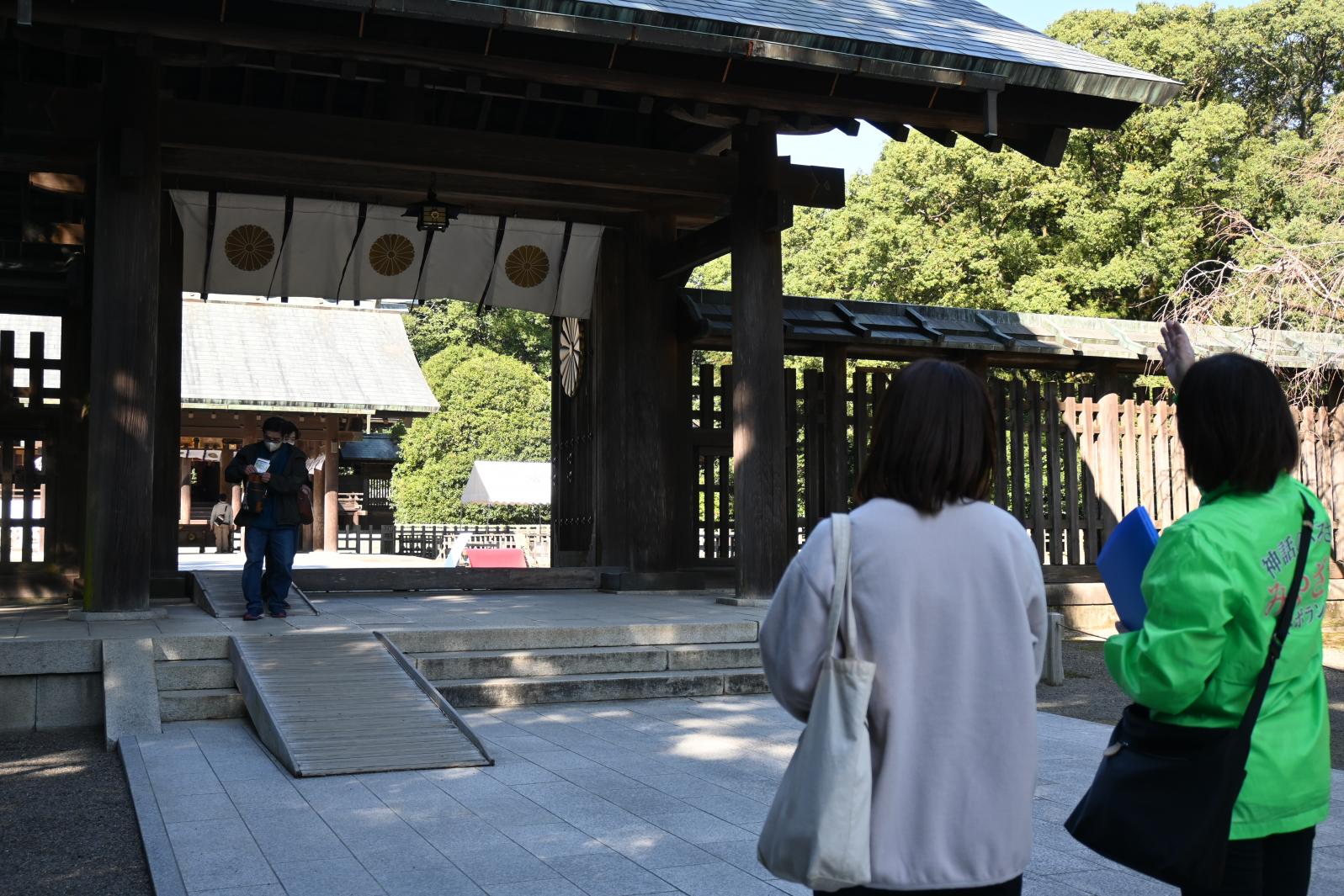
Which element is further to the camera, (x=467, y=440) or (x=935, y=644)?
(x=467, y=440)

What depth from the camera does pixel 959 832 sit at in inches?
80.5

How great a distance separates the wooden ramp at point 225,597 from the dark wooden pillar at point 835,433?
16.4 ft

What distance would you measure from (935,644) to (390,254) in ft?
33.6

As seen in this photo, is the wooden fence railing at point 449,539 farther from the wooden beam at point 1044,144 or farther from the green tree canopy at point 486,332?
the wooden beam at point 1044,144

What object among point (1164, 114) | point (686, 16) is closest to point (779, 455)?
point (686, 16)

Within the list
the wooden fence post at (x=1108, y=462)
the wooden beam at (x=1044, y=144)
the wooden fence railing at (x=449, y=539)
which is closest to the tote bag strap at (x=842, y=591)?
the wooden beam at (x=1044, y=144)

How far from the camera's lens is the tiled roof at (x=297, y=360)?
2253 centimetres

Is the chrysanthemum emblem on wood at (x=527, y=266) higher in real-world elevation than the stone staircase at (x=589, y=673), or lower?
higher

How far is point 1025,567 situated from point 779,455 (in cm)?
754

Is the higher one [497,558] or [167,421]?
[167,421]

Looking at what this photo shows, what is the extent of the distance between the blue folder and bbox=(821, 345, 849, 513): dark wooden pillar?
30.6 feet

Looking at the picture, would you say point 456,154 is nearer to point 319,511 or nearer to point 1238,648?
point 1238,648

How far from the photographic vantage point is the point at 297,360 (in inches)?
957

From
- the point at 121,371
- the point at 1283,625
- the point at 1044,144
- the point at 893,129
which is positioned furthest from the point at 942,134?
the point at 1283,625
